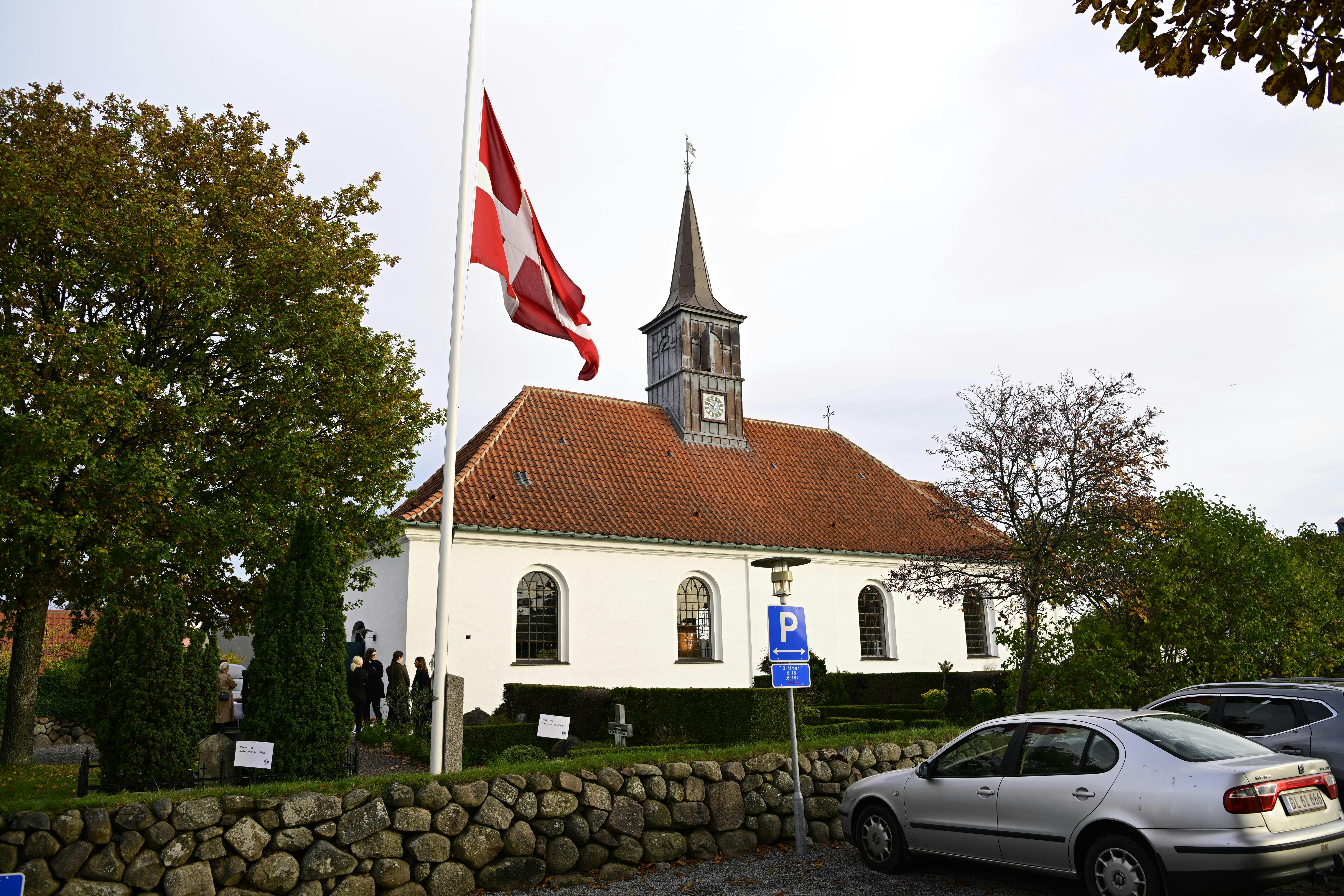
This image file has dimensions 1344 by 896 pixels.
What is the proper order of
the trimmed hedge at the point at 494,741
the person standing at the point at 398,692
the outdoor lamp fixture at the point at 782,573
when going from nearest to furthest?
the outdoor lamp fixture at the point at 782,573 → the trimmed hedge at the point at 494,741 → the person standing at the point at 398,692

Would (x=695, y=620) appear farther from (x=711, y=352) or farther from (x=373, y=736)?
(x=373, y=736)

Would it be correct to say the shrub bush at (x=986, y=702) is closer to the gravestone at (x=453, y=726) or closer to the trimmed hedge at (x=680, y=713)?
the trimmed hedge at (x=680, y=713)

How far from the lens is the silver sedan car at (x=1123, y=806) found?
6207mm

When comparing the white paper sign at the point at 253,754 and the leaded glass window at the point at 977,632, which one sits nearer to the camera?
the white paper sign at the point at 253,754

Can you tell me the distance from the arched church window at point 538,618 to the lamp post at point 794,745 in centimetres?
1139

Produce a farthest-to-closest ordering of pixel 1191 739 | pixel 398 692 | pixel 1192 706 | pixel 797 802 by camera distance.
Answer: pixel 398 692
pixel 797 802
pixel 1192 706
pixel 1191 739

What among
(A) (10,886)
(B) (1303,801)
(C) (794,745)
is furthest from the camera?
(C) (794,745)

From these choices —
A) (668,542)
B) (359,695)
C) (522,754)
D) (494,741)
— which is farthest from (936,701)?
(359,695)

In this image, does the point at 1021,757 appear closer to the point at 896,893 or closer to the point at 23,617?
the point at 896,893

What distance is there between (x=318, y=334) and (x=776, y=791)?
31.8ft

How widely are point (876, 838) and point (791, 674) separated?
1893mm

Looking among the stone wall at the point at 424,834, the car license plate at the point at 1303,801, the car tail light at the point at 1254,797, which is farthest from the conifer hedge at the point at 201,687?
the car license plate at the point at 1303,801

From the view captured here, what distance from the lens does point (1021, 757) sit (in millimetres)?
7652

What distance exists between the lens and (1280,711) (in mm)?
8875
